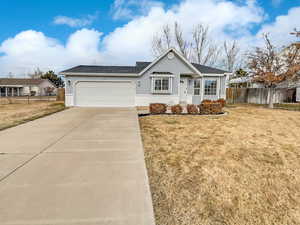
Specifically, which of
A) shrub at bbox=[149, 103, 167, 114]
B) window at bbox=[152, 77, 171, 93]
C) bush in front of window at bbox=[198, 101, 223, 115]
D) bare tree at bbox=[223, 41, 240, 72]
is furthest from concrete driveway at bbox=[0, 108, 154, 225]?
bare tree at bbox=[223, 41, 240, 72]

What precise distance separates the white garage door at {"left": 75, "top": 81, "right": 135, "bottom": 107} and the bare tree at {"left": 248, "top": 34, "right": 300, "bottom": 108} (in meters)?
11.4

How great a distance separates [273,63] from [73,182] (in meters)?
18.1

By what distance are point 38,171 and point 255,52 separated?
1845 cm

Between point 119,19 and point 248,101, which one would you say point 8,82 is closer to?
point 119,19

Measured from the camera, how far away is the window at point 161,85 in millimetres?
14828

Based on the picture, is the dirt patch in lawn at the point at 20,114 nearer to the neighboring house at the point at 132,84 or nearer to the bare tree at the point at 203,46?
the neighboring house at the point at 132,84

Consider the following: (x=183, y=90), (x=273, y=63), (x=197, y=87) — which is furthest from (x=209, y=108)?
(x=273, y=63)

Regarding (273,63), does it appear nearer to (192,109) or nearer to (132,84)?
(192,109)

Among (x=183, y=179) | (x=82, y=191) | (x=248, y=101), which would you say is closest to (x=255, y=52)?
(x=248, y=101)

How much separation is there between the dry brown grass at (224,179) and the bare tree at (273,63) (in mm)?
11160

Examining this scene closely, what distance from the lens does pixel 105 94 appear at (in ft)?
49.0

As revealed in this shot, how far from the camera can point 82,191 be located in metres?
2.77

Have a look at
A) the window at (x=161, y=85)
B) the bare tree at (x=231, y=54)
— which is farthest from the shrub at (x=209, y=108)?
the bare tree at (x=231, y=54)

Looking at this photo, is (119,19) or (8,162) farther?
(119,19)
